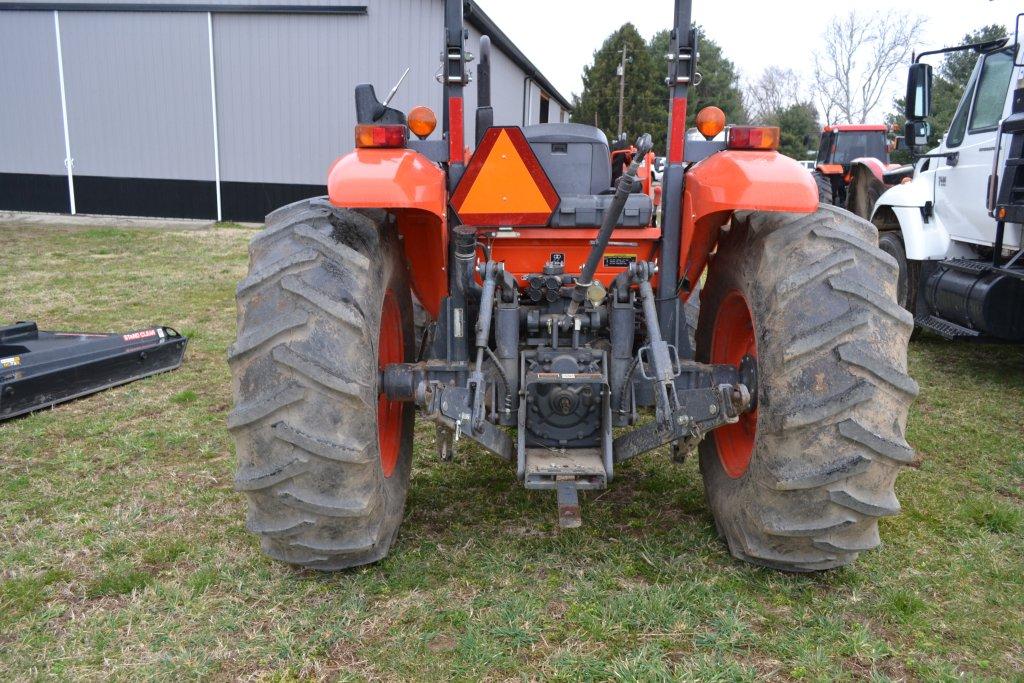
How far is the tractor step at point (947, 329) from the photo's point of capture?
241 inches

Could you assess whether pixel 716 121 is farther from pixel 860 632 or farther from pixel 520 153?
pixel 860 632

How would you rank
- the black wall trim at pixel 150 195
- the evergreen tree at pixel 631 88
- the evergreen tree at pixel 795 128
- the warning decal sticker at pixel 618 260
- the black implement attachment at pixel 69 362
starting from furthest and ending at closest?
the evergreen tree at pixel 795 128 → the evergreen tree at pixel 631 88 → the black wall trim at pixel 150 195 → the black implement attachment at pixel 69 362 → the warning decal sticker at pixel 618 260

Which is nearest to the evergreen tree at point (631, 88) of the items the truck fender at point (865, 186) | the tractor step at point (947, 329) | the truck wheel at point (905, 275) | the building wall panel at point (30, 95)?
the truck fender at point (865, 186)

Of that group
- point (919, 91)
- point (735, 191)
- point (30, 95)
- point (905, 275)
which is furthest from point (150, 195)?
point (735, 191)

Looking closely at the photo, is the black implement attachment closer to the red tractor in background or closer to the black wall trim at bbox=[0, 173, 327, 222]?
the black wall trim at bbox=[0, 173, 327, 222]

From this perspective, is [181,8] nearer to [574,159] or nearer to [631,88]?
[574,159]

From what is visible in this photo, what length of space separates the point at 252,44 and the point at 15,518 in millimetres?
14129

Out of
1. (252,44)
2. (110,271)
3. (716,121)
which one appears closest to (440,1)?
(252,44)

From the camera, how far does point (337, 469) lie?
2.71m

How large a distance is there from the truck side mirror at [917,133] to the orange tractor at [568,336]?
3.99 meters

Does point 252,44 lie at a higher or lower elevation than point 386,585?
higher

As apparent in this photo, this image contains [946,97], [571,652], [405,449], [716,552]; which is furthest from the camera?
[946,97]

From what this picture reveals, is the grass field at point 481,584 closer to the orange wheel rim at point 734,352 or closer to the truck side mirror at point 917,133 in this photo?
the orange wheel rim at point 734,352

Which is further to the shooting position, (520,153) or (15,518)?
(15,518)
